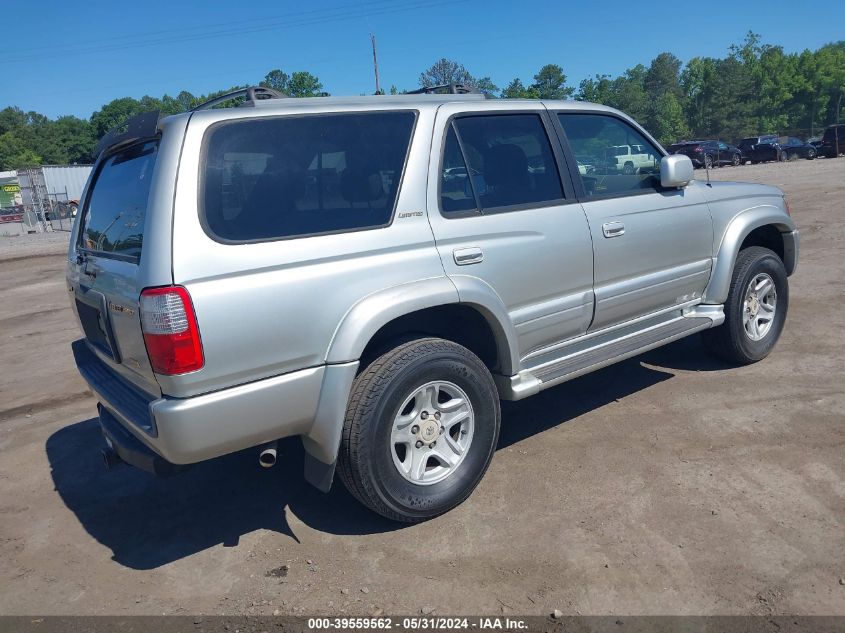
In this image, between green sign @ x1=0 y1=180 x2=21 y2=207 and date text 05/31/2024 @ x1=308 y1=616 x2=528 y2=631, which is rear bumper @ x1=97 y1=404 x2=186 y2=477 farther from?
green sign @ x1=0 y1=180 x2=21 y2=207

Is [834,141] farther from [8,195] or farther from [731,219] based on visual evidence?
[8,195]

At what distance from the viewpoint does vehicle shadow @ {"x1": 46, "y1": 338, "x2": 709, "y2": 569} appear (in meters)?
3.42

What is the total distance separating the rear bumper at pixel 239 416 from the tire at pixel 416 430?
140mm

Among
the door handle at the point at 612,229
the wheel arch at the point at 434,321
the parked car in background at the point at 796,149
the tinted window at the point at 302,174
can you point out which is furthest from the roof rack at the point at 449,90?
the parked car in background at the point at 796,149

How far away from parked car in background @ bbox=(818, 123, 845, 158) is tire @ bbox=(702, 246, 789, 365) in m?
39.6

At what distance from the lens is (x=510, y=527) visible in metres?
3.27

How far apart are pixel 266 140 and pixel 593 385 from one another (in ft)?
10.5

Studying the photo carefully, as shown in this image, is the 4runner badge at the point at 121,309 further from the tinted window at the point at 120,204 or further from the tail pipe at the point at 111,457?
the tail pipe at the point at 111,457

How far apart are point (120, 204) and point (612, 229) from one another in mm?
2751

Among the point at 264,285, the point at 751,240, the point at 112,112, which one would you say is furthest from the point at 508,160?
the point at 112,112

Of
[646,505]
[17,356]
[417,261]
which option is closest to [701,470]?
[646,505]

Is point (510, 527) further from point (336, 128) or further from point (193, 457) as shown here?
point (336, 128)

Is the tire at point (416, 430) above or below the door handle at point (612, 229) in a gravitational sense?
below

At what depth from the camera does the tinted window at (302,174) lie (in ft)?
9.25
